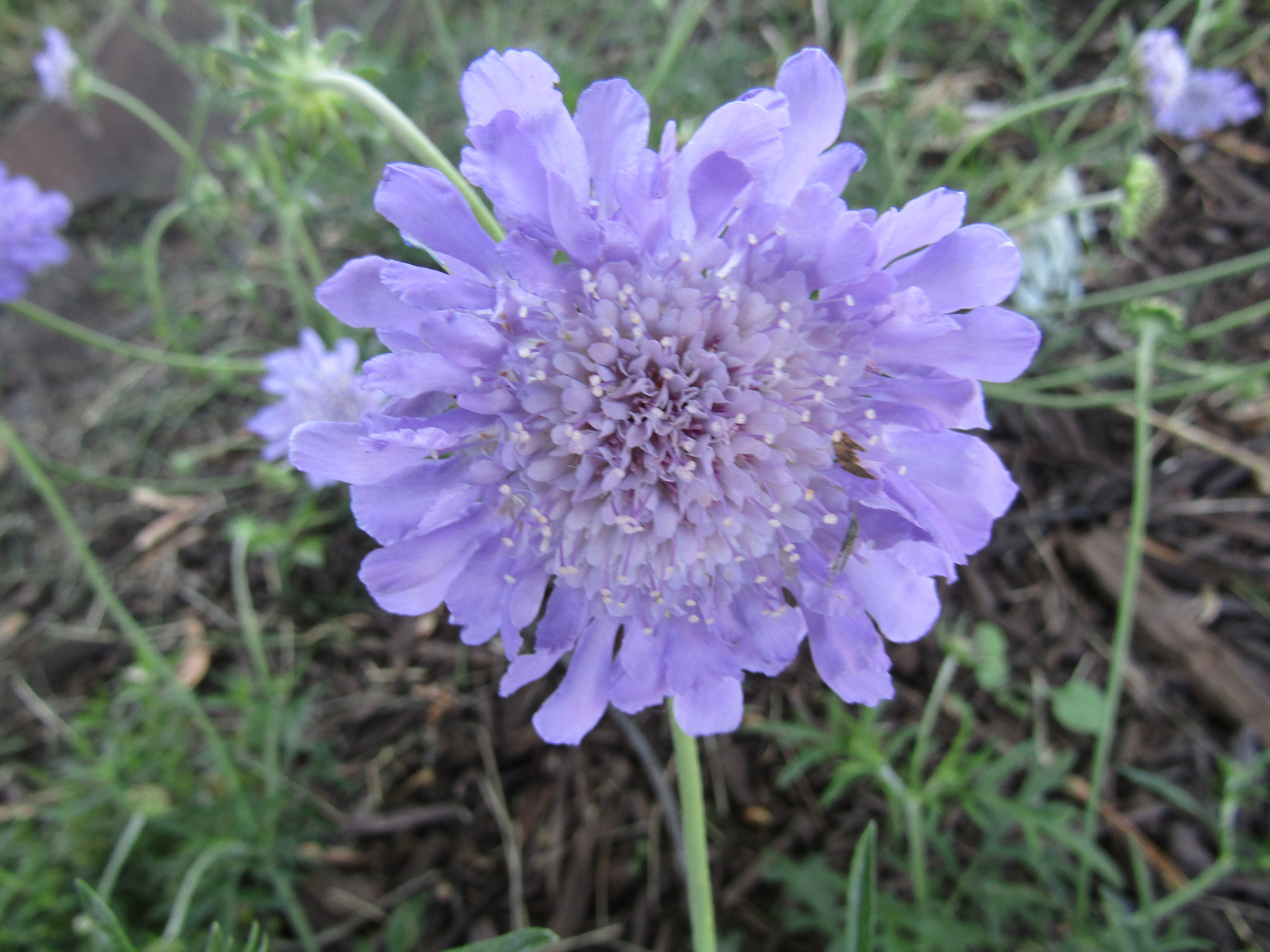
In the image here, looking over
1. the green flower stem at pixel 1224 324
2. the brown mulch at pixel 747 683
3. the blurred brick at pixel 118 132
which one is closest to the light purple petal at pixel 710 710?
the brown mulch at pixel 747 683

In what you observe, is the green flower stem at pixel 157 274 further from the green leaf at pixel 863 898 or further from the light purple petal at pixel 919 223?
the green leaf at pixel 863 898

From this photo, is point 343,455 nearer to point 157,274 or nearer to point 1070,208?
point 1070,208

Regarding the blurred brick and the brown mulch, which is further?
the blurred brick

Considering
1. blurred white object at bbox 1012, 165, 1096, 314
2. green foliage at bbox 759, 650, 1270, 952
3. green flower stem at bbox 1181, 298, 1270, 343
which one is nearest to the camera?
green foliage at bbox 759, 650, 1270, 952

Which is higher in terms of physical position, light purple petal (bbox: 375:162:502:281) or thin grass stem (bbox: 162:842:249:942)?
light purple petal (bbox: 375:162:502:281)

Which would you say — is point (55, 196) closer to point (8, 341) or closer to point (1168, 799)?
point (8, 341)

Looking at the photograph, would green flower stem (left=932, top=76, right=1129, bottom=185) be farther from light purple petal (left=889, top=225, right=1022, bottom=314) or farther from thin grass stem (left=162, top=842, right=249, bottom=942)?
thin grass stem (left=162, top=842, right=249, bottom=942)

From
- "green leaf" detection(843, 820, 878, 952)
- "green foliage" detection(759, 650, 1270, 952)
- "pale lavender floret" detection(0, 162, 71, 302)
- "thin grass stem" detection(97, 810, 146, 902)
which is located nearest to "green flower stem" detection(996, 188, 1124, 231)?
"green foliage" detection(759, 650, 1270, 952)

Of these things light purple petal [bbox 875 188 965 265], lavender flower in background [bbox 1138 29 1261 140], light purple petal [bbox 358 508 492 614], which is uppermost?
lavender flower in background [bbox 1138 29 1261 140]
